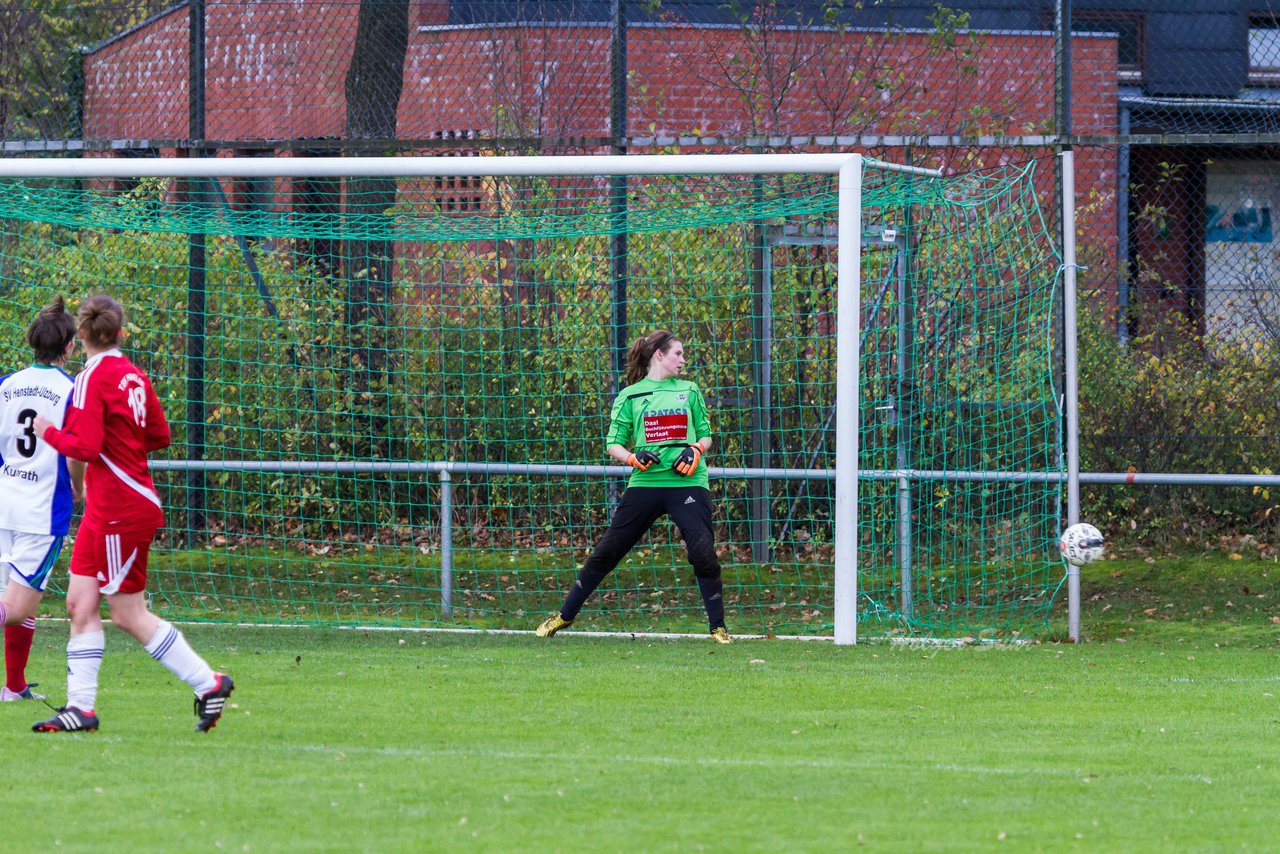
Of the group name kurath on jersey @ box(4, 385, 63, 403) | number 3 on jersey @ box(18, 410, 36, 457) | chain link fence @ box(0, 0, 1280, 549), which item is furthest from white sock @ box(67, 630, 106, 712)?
chain link fence @ box(0, 0, 1280, 549)

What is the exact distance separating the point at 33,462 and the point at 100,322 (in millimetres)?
1003

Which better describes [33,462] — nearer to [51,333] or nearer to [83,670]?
[51,333]

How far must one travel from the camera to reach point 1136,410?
12.3 meters

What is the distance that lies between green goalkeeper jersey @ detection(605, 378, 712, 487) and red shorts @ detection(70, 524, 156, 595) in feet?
12.1

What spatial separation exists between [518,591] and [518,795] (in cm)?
601

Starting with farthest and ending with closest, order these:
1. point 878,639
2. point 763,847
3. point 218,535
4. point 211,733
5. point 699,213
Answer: point 218,535 < point 699,213 < point 878,639 < point 211,733 < point 763,847

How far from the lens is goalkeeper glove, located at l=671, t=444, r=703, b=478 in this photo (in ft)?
31.4

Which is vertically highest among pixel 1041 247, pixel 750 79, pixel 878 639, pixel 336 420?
pixel 750 79

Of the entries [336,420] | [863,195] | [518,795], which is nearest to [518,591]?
[336,420]

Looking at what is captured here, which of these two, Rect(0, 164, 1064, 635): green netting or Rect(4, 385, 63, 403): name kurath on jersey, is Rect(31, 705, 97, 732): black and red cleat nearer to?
Rect(4, 385, 63, 403): name kurath on jersey

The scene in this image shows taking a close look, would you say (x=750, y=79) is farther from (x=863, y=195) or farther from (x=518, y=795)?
(x=518, y=795)

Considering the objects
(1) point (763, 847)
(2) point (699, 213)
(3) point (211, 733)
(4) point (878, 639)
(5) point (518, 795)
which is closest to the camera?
(1) point (763, 847)

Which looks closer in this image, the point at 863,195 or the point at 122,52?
the point at 863,195

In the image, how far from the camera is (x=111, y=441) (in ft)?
21.3
